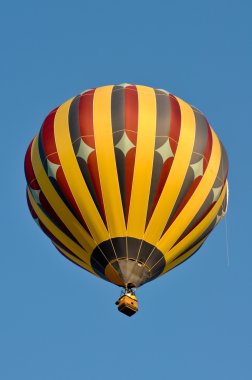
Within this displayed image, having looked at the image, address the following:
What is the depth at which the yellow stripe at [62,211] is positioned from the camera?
28859mm

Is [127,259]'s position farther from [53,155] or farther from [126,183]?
[53,155]

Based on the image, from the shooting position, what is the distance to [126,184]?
2855 cm

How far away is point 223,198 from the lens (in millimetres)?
30188

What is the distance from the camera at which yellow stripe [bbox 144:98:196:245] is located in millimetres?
28625

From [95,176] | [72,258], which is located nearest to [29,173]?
[95,176]

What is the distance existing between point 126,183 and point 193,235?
1926mm

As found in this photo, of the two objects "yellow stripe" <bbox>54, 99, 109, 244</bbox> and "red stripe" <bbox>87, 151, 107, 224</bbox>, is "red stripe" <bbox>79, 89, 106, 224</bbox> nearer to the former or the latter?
"red stripe" <bbox>87, 151, 107, 224</bbox>

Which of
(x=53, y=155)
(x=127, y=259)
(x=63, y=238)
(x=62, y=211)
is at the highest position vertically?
(x=53, y=155)

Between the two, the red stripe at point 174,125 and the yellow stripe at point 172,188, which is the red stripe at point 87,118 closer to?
the red stripe at point 174,125

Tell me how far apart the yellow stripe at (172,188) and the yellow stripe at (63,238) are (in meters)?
1.48

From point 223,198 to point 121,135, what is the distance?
2.81 metres

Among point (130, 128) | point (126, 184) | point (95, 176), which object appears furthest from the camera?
point (130, 128)

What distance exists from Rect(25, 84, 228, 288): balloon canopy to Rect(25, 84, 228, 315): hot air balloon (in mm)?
20

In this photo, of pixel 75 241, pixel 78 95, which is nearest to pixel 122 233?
→ pixel 75 241
